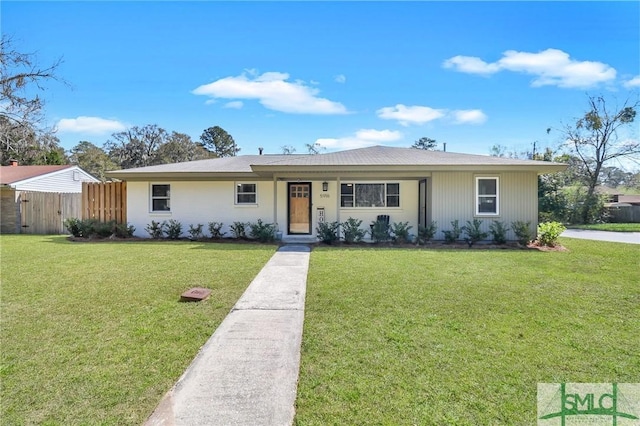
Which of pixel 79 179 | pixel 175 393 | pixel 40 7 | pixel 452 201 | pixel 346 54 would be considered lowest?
pixel 175 393

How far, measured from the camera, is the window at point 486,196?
35.2ft

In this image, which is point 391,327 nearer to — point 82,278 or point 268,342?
point 268,342

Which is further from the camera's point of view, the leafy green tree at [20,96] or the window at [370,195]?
the window at [370,195]

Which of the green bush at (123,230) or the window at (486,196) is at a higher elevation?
the window at (486,196)

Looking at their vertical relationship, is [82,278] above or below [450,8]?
below

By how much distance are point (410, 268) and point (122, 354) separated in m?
5.18

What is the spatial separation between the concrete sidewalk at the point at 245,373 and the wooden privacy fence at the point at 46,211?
14046mm

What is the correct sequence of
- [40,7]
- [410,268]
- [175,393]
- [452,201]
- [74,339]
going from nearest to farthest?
[175,393] → [74,339] → [410,268] → [40,7] → [452,201]

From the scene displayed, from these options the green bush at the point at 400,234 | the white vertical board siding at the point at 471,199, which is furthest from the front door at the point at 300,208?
the white vertical board siding at the point at 471,199

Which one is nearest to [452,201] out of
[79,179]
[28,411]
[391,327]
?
[391,327]

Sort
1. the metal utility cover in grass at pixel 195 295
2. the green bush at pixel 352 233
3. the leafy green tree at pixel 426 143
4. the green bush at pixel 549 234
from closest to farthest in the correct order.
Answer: the metal utility cover in grass at pixel 195 295
the green bush at pixel 549 234
the green bush at pixel 352 233
the leafy green tree at pixel 426 143

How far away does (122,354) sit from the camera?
9.78ft

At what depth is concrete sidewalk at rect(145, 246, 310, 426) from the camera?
2.16 meters

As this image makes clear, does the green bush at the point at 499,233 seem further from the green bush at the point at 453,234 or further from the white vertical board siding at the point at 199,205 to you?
the white vertical board siding at the point at 199,205
